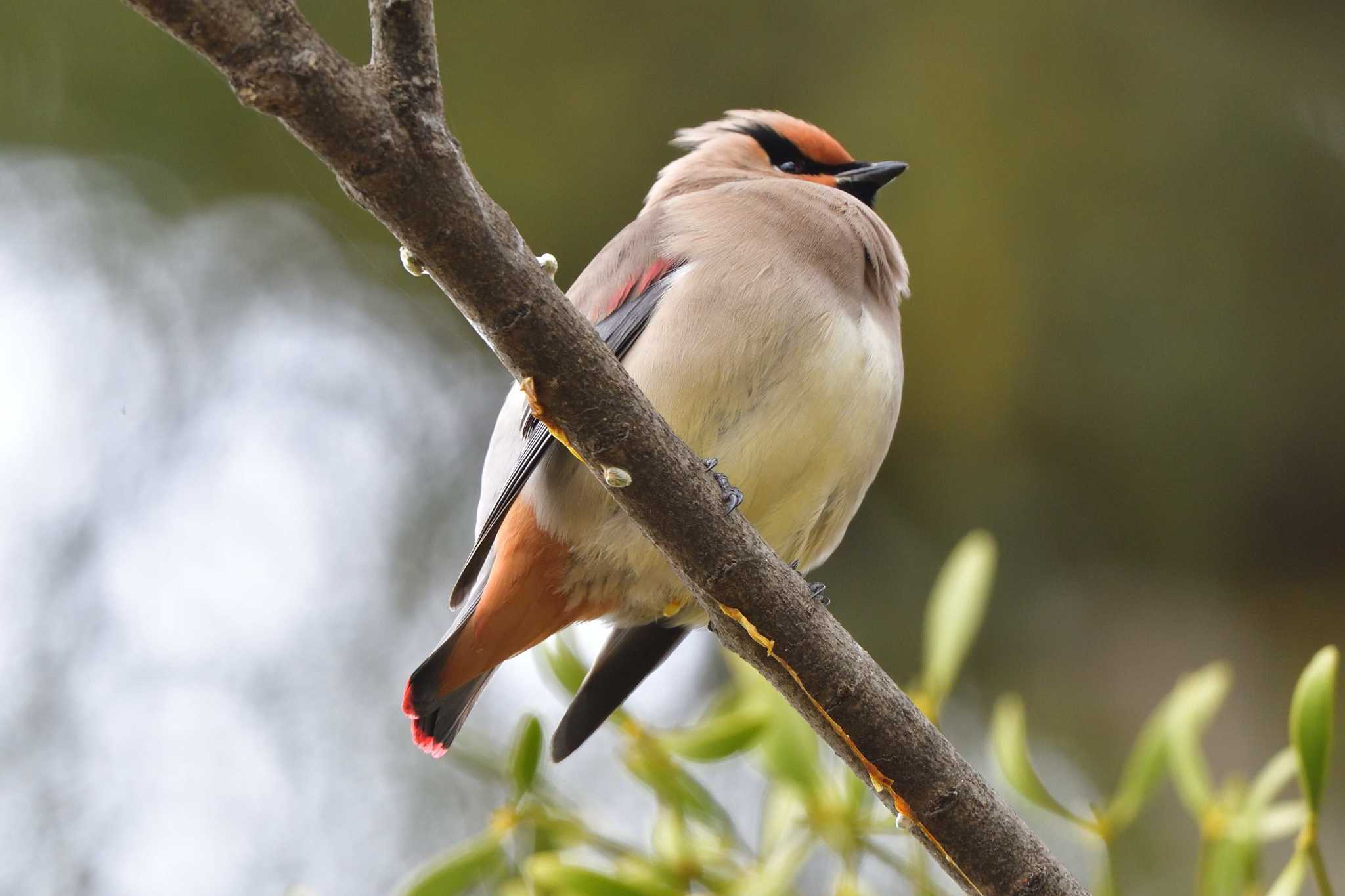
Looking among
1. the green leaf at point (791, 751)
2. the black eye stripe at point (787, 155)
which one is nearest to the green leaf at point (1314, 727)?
the green leaf at point (791, 751)

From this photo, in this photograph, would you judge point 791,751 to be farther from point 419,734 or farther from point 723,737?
point 419,734

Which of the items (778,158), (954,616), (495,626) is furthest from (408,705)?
(778,158)

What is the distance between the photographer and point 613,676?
2693mm

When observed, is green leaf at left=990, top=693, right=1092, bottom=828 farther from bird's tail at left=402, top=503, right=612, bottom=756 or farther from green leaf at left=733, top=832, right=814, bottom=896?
bird's tail at left=402, top=503, right=612, bottom=756

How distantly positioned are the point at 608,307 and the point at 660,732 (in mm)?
823

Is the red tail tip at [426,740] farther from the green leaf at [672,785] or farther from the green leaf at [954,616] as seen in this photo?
the green leaf at [954,616]

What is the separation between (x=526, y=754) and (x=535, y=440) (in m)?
0.53

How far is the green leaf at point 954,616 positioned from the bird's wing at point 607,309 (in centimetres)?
71

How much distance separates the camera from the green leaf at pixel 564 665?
261cm

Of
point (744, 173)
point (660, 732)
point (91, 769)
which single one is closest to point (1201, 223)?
point (744, 173)

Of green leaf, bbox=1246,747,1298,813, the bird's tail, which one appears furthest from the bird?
green leaf, bbox=1246,747,1298,813

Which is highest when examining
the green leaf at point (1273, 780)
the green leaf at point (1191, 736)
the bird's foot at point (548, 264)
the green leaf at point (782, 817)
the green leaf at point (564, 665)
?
the bird's foot at point (548, 264)

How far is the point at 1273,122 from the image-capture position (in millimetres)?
4070

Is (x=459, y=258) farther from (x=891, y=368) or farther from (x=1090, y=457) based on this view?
(x=1090, y=457)
